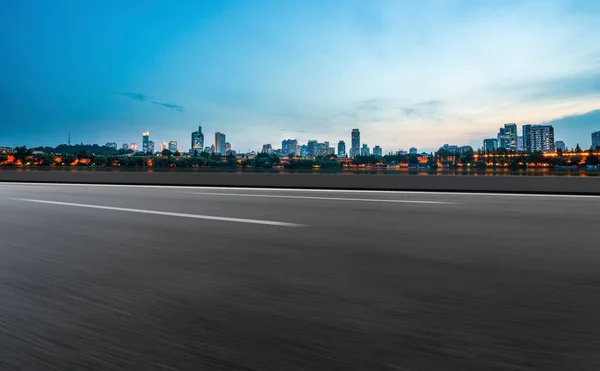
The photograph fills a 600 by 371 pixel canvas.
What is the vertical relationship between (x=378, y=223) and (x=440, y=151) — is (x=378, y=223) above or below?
below

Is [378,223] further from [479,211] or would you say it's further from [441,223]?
[479,211]

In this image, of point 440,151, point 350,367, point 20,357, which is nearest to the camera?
point 350,367

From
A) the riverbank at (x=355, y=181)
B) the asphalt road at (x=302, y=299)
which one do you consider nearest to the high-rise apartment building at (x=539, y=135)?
the riverbank at (x=355, y=181)

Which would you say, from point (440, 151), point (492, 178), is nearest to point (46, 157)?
point (440, 151)

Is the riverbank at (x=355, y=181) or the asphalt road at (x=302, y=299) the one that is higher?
the riverbank at (x=355, y=181)

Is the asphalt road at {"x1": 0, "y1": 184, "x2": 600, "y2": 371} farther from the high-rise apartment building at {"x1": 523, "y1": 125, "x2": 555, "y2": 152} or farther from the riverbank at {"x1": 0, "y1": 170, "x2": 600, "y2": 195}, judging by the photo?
the high-rise apartment building at {"x1": 523, "y1": 125, "x2": 555, "y2": 152}

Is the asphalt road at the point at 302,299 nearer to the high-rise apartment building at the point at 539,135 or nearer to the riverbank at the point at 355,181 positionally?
the riverbank at the point at 355,181

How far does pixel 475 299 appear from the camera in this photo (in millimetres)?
3539

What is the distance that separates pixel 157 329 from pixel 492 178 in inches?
665

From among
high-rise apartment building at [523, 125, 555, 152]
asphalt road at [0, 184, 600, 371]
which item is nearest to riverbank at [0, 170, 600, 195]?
asphalt road at [0, 184, 600, 371]

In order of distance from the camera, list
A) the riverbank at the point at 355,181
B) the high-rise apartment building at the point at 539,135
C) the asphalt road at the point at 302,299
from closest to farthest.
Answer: the asphalt road at the point at 302,299
the riverbank at the point at 355,181
the high-rise apartment building at the point at 539,135

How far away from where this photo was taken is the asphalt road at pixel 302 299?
252 cm

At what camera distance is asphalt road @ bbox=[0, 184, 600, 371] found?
2518mm

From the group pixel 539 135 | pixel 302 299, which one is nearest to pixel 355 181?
pixel 302 299
